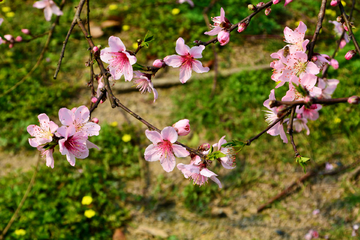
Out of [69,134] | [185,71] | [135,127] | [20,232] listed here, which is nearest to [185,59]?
[185,71]

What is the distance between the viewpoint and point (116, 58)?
1475 mm

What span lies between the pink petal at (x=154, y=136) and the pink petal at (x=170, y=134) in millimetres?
24

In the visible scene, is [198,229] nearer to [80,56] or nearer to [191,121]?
A: [191,121]

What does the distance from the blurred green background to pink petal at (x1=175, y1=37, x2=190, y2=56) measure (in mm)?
1677

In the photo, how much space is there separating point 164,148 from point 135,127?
1.95 meters

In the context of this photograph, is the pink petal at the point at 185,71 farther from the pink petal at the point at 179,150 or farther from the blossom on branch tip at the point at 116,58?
the pink petal at the point at 179,150

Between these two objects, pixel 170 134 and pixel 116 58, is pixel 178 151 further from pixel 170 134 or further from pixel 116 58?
pixel 116 58

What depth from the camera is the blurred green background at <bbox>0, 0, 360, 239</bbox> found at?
2.68 meters

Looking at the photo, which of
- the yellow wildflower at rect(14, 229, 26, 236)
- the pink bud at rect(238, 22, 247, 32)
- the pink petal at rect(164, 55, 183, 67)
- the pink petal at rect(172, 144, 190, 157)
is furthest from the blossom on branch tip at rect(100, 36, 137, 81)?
the yellow wildflower at rect(14, 229, 26, 236)

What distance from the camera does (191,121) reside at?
128 inches

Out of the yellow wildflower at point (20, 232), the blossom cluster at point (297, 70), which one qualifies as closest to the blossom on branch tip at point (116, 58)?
the blossom cluster at point (297, 70)

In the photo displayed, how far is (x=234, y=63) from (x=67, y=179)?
8.29ft

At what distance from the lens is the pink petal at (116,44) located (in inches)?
55.0

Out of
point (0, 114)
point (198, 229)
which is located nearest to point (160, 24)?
point (0, 114)
